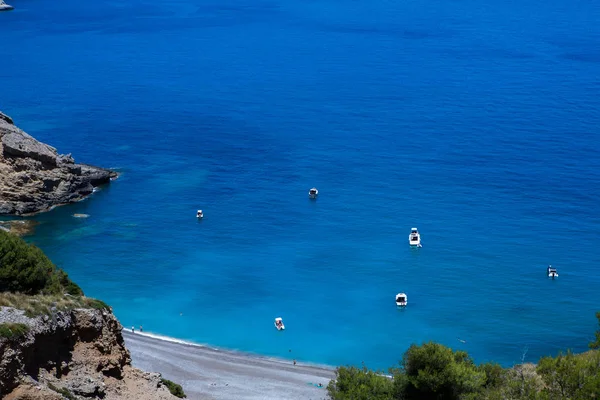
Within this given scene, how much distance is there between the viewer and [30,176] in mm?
72812

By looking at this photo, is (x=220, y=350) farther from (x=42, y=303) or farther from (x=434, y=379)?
(x=42, y=303)

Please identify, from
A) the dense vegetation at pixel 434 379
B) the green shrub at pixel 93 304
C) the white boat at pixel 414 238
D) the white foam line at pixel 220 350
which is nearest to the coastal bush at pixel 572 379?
the dense vegetation at pixel 434 379

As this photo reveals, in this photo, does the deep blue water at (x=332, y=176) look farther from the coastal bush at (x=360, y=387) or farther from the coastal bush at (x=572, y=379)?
the coastal bush at (x=572, y=379)

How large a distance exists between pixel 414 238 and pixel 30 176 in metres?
33.4

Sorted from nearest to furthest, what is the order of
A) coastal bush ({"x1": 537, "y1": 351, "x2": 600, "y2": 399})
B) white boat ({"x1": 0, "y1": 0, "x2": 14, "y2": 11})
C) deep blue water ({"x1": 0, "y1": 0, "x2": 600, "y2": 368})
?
coastal bush ({"x1": 537, "y1": 351, "x2": 600, "y2": 399}) < deep blue water ({"x1": 0, "y1": 0, "x2": 600, "y2": 368}) < white boat ({"x1": 0, "y1": 0, "x2": 14, "y2": 11})

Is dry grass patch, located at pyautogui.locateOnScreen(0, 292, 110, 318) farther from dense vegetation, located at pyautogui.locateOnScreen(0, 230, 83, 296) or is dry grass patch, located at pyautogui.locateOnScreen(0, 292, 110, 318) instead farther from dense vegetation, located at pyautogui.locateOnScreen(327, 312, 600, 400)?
dense vegetation, located at pyautogui.locateOnScreen(327, 312, 600, 400)

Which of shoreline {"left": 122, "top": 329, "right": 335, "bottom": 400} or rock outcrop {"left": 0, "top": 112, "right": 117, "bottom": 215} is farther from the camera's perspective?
rock outcrop {"left": 0, "top": 112, "right": 117, "bottom": 215}

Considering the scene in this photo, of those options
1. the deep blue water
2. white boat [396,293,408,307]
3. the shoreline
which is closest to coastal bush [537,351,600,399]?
the shoreline

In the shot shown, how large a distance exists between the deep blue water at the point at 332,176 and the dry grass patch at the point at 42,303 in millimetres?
24681

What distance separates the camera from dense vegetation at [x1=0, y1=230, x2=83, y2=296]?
103 ft

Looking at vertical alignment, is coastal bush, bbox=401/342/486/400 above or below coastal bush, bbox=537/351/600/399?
above

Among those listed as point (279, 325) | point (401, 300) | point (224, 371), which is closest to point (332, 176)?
point (401, 300)

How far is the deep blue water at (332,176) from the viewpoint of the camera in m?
60.5

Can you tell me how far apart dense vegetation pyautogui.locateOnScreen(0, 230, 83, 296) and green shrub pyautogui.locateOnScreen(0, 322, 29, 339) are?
122 inches
